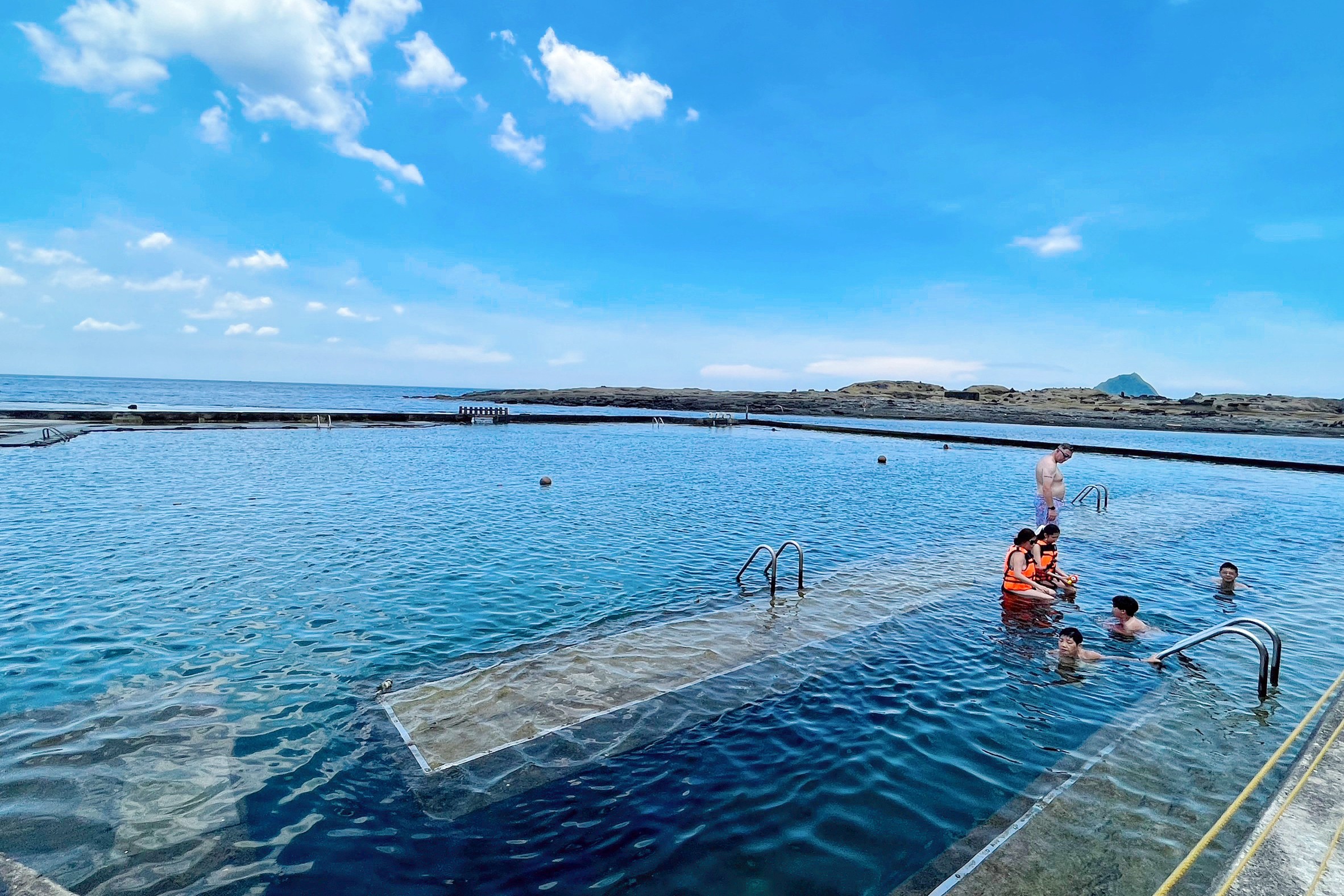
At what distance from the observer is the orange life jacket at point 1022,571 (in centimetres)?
1326

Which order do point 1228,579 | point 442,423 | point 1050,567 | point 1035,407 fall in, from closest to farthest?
point 1050,567, point 1228,579, point 442,423, point 1035,407

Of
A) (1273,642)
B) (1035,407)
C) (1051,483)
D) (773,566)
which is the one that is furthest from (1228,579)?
(1035,407)

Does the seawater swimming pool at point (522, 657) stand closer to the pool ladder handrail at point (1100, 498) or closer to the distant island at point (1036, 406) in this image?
the pool ladder handrail at point (1100, 498)

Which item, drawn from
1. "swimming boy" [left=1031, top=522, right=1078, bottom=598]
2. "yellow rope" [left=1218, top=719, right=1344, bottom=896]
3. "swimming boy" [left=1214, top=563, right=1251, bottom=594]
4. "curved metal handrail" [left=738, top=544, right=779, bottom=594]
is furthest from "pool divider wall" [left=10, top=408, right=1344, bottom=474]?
"yellow rope" [left=1218, top=719, right=1344, bottom=896]

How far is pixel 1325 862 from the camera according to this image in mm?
4855

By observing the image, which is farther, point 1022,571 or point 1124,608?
point 1022,571

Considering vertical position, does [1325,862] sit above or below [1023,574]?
above

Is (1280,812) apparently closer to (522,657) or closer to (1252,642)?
(1252,642)

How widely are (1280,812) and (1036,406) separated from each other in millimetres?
139326

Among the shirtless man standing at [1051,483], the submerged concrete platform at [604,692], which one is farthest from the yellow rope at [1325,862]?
the shirtless man standing at [1051,483]

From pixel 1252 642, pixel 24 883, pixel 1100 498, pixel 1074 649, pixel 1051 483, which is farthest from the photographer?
pixel 1100 498

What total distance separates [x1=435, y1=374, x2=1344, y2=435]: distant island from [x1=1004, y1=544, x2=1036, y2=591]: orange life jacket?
8159 cm

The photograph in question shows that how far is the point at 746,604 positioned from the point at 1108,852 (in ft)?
25.0

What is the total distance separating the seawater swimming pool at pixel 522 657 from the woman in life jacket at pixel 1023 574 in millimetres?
793
